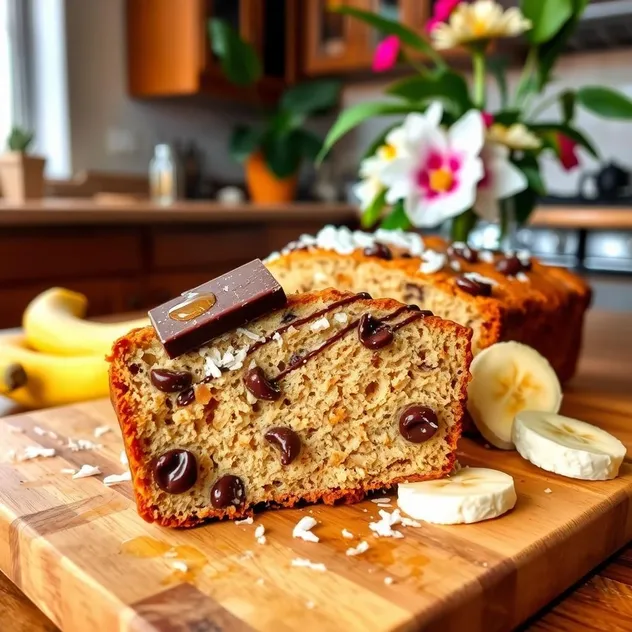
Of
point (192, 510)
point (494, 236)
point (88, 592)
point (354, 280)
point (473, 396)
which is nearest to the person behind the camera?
point (88, 592)

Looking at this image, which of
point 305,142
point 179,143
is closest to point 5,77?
point 179,143

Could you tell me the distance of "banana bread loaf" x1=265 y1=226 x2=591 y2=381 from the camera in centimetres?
125

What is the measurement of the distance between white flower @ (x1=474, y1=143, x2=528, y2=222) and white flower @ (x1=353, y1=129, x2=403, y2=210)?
21cm

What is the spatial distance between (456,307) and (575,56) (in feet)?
12.2

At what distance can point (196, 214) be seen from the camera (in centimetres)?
328

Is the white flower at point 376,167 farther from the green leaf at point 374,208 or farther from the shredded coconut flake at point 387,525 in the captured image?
the shredded coconut flake at point 387,525

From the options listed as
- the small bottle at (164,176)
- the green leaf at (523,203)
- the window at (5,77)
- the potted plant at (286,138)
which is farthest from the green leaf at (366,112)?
the window at (5,77)

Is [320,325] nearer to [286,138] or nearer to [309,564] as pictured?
[309,564]

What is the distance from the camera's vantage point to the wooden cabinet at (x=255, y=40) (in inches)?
167

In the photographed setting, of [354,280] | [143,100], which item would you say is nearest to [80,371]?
[354,280]

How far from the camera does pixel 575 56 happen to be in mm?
4348

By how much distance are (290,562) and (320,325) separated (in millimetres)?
276

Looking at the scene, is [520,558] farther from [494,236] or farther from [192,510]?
[494,236]

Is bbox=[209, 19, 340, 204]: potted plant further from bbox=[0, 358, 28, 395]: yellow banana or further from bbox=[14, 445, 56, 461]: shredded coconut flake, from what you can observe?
bbox=[14, 445, 56, 461]: shredded coconut flake
